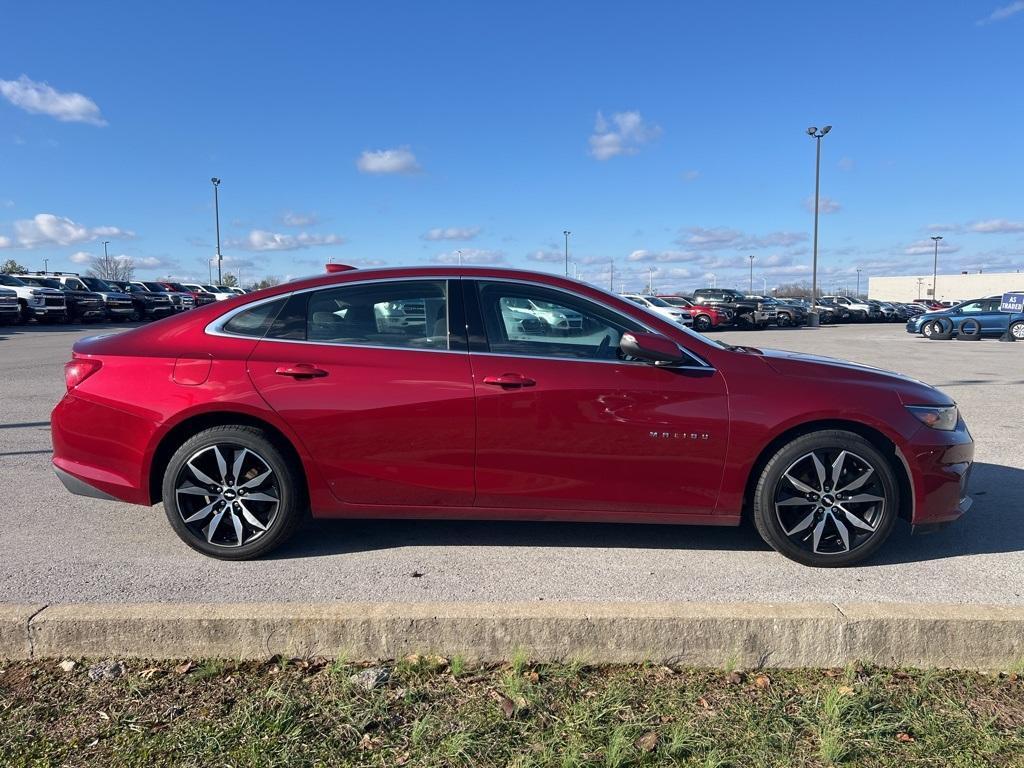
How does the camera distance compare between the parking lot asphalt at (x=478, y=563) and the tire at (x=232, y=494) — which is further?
the tire at (x=232, y=494)

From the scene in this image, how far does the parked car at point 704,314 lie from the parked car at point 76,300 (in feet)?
80.4

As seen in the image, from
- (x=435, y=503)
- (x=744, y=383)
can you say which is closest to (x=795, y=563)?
(x=744, y=383)

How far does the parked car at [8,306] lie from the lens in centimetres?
2595

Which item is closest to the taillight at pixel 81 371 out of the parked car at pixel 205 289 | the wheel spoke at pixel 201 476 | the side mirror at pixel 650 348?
the wheel spoke at pixel 201 476

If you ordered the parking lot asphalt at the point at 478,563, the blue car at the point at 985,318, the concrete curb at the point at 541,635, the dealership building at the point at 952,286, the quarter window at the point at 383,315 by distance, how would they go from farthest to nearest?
the dealership building at the point at 952,286, the blue car at the point at 985,318, the quarter window at the point at 383,315, the parking lot asphalt at the point at 478,563, the concrete curb at the point at 541,635

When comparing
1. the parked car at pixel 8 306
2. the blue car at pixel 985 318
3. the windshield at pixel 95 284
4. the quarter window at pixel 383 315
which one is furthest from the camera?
the windshield at pixel 95 284

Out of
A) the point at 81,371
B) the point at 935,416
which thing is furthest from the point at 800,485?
the point at 81,371

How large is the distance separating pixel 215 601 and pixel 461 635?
4.22 ft

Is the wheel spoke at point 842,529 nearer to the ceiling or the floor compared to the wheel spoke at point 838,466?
nearer to the floor

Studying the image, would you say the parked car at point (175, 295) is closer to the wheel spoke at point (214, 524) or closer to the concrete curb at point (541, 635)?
the wheel spoke at point (214, 524)

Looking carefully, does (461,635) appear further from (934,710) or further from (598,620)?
(934,710)

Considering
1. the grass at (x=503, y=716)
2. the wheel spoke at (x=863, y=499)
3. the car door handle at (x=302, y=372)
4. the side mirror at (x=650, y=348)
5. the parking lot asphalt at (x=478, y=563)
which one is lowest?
the grass at (x=503, y=716)

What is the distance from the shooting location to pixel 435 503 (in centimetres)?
398

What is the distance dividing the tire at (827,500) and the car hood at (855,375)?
309 mm
